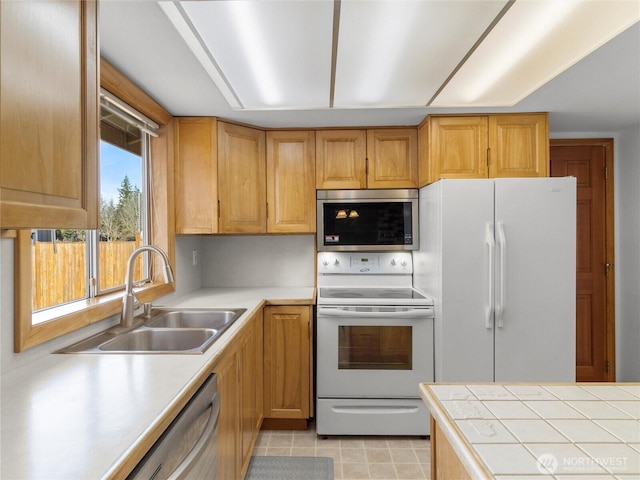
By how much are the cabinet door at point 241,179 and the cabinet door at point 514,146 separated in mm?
1637

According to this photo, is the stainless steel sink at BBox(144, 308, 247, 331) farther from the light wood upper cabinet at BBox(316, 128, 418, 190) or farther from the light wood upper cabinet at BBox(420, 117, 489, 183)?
the light wood upper cabinet at BBox(420, 117, 489, 183)

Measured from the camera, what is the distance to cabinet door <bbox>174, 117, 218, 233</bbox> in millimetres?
2580

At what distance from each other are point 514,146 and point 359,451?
2207 millimetres

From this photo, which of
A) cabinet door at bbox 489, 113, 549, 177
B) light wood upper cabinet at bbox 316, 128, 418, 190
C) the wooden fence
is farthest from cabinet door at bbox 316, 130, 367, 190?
the wooden fence

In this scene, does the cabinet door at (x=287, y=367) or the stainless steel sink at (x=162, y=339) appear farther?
the cabinet door at (x=287, y=367)

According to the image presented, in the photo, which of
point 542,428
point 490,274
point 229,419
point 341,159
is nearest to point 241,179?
point 341,159

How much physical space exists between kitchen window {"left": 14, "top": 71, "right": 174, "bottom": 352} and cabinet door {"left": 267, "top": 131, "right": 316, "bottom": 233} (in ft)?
2.42

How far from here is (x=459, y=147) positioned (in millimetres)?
2545

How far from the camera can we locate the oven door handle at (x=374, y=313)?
2438 millimetres

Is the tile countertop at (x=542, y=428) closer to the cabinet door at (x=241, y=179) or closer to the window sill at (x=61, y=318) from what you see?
the window sill at (x=61, y=318)

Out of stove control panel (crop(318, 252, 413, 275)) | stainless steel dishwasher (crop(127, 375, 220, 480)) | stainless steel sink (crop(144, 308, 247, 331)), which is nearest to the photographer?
stainless steel dishwasher (crop(127, 375, 220, 480))

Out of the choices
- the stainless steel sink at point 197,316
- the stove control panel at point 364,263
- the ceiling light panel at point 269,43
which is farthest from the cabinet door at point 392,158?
the stainless steel sink at point 197,316

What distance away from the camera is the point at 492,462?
2.22ft

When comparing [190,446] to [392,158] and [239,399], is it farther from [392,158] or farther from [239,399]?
[392,158]
